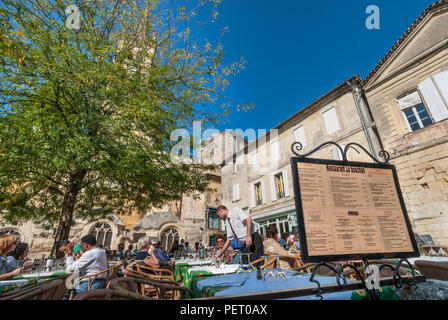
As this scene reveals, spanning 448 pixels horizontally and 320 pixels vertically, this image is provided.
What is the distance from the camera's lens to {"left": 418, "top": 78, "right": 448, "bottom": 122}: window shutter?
27.8ft

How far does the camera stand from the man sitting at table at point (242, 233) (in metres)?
3.49

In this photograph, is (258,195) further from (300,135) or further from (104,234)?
(104,234)

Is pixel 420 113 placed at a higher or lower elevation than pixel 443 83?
lower

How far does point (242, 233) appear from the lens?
150 inches

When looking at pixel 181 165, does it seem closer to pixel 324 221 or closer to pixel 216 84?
pixel 216 84

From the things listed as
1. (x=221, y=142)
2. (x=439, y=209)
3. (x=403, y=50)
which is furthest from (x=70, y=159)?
(x=221, y=142)

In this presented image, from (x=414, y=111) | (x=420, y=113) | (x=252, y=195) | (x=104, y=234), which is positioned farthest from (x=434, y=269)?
(x=104, y=234)

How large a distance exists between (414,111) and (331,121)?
378 cm

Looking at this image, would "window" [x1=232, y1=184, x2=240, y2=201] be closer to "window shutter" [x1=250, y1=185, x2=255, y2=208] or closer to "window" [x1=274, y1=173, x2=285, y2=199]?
"window shutter" [x1=250, y1=185, x2=255, y2=208]

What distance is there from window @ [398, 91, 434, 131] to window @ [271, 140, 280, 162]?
7337mm

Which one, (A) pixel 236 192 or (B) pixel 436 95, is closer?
(B) pixel 436 95

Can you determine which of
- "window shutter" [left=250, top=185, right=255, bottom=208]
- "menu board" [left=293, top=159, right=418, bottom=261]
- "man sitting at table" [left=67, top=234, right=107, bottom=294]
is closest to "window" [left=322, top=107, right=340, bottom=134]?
"window shutter" [left=250, top=185, right=255, bottom=208]

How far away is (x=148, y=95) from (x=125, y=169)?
216cm

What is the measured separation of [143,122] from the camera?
6355mm
